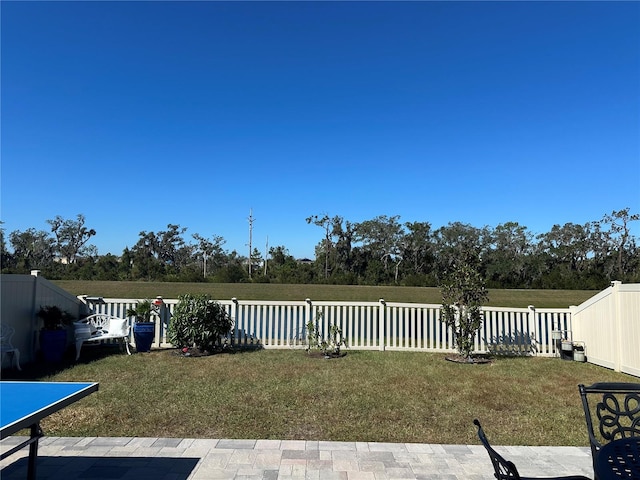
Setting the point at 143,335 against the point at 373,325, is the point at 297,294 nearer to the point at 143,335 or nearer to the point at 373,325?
the point at 373,325

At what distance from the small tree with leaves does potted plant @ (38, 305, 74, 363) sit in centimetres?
693

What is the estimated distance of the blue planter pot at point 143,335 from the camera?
738 centimetres

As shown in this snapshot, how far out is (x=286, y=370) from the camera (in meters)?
6.11

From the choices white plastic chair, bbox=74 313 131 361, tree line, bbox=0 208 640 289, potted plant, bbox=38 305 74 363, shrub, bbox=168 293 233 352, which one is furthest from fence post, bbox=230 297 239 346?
tree line, bbox=0 208 640 289

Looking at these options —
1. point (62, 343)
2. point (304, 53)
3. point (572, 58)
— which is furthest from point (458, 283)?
point (62, 343)

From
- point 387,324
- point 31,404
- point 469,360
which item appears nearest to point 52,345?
point 31,404

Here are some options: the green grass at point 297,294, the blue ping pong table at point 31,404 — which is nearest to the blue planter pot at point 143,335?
the blue ping pong table at point 31,404

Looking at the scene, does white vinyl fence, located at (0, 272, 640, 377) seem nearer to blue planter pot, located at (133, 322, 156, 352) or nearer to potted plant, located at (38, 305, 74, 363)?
potted plant, located at (38, 305, 74, 363)

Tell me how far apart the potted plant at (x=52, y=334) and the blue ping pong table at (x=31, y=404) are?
14.9ft

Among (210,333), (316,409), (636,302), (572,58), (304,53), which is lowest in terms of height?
(316,409)

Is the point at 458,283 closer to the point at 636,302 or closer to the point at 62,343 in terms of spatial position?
the point at 636,302

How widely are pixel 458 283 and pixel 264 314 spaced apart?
4.02m

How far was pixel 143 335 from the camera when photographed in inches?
291

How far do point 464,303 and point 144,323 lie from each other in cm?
628
